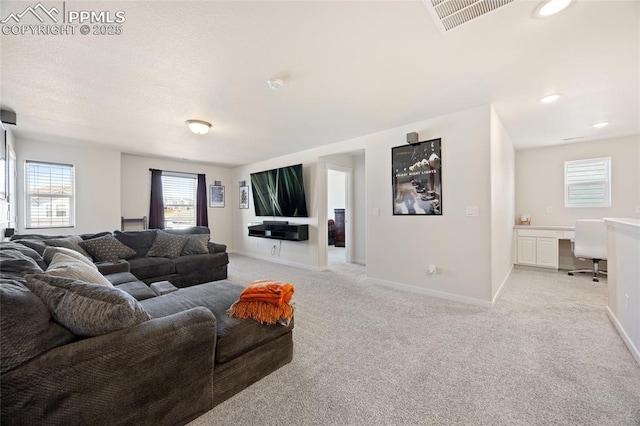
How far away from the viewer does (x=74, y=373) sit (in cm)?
104

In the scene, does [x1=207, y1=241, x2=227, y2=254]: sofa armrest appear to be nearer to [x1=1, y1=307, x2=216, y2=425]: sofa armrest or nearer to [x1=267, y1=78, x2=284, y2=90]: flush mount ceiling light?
[x1=267, y1=78, x2=284, y2=90]: flush mount ceiling light

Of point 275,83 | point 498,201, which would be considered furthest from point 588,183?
point 275,83

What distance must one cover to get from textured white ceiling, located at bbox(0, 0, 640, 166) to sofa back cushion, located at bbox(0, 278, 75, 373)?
63.6 inches

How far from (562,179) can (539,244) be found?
1343mm

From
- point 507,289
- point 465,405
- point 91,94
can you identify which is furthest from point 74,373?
point 507,289

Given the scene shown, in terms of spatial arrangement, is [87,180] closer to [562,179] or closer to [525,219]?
[525,219]

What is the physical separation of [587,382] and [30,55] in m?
4.60

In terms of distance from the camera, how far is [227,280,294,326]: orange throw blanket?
1.69 m

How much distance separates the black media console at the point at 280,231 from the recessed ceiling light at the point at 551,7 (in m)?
4.19

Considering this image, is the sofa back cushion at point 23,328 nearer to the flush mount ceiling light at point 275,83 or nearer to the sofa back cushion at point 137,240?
the flush mount ceiling light at point 275,83

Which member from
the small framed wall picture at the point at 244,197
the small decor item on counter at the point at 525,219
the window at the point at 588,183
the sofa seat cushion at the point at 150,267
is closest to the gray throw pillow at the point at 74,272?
the sofa seat cushion at the point at 150,267

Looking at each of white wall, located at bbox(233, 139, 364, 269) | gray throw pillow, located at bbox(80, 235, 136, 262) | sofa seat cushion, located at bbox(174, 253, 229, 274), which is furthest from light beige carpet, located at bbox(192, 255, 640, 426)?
gray throw pillow, located at bbox(80, 235, 136, 262)

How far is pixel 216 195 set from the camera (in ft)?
22.6

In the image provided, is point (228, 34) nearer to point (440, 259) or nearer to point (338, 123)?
point (338, 123)
